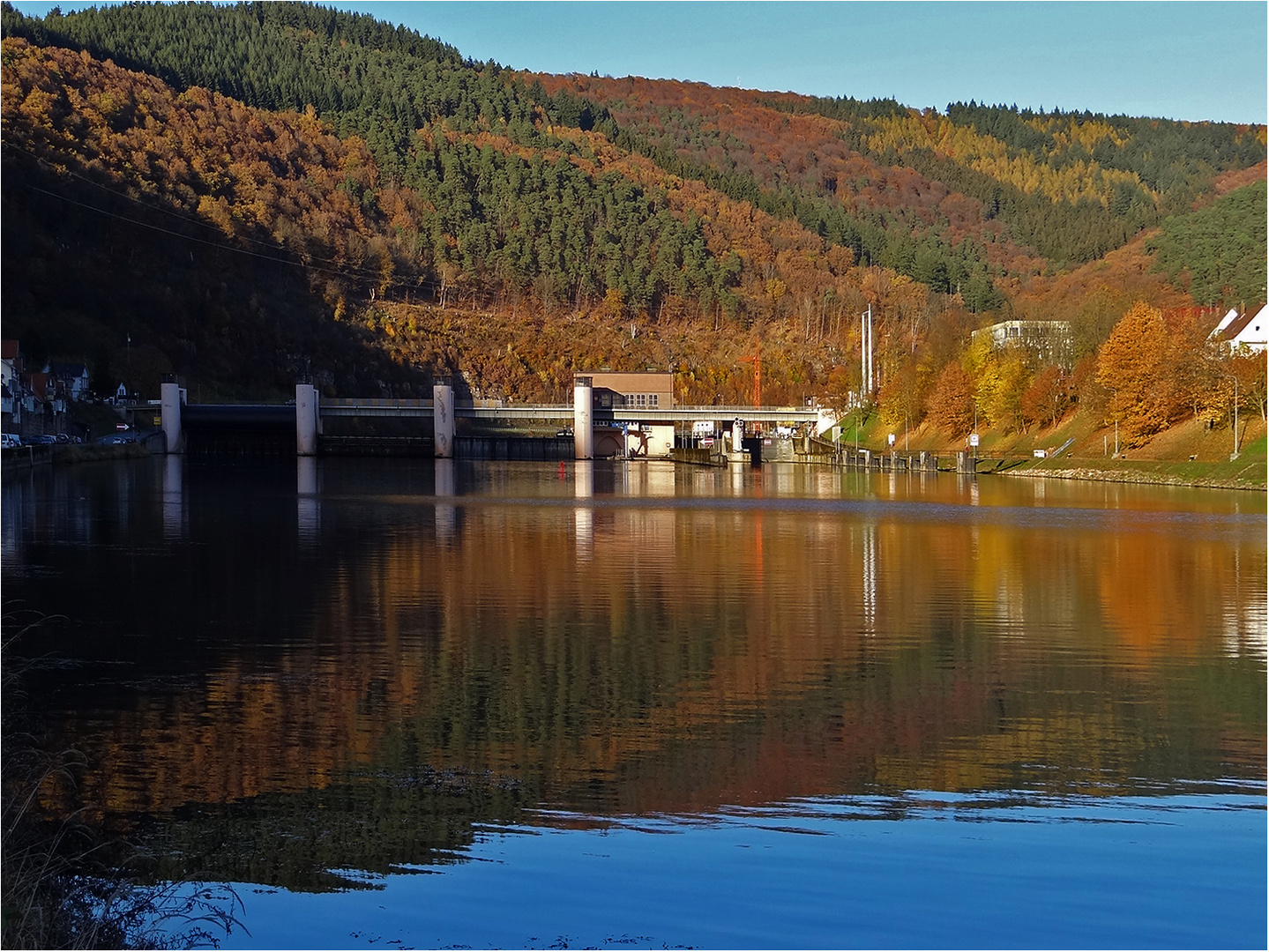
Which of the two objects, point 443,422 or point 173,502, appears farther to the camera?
point 443,422

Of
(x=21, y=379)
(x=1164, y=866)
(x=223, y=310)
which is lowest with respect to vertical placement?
(x=1164, y=866)

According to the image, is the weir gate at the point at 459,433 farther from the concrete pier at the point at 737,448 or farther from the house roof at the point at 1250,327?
the house roof at the point at 1250,327

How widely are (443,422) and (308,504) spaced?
71.0 metres

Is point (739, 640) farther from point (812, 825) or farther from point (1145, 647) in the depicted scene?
point (812, 825)

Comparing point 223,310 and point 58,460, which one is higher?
point 223,310

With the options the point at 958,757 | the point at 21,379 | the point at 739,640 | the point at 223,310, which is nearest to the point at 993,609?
the point at 739,640

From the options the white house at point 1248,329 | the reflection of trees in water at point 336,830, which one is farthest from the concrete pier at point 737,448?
the reflection of trees in water at point 336,830

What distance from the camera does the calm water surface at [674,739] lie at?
10.8 metres

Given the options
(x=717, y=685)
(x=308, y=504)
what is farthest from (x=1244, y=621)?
(x=308, y=504)

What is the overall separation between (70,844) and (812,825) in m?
6.24

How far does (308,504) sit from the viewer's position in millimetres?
57125

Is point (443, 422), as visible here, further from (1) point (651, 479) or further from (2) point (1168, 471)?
(2) point (1168, 471)

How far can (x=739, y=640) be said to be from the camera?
22.8 m

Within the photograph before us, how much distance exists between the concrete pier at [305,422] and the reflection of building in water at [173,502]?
22467 mm
